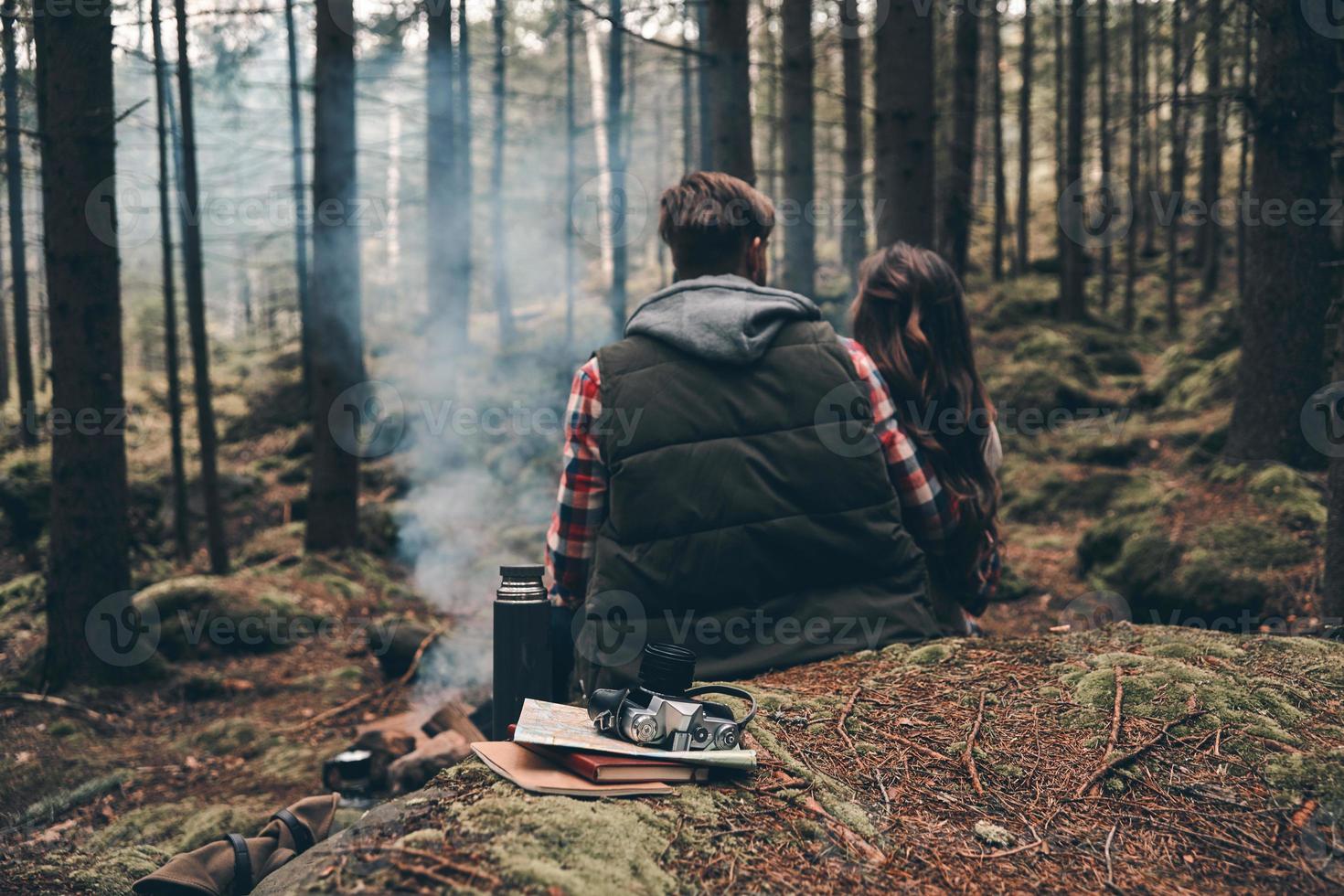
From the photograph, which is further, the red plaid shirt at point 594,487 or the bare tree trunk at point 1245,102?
the bare tree trunk at point 1245,102

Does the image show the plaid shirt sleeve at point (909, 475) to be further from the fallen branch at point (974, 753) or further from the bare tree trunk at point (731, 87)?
the bare tree trunk at point (731, 87)

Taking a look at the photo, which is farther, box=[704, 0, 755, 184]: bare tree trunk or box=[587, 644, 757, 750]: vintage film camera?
box=[704, 0, 755, 184]: bare tree trunk

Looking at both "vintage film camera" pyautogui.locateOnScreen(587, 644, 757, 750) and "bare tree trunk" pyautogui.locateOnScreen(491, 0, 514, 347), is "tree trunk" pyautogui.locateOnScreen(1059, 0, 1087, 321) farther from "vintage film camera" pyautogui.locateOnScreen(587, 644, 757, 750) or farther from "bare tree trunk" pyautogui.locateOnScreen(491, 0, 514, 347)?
"vintage film camera" pyautogui.locateOnScreen(587, 644, 757, 750)

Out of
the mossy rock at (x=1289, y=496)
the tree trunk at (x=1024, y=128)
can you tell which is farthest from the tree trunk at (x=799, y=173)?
the tree trunk at (x=1024, y=128)

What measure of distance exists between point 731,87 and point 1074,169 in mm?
11693

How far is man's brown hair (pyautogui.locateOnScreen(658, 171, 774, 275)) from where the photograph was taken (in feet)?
10.6

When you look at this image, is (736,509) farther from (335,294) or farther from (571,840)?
(335,294)

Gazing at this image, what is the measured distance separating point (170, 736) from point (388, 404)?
41.1 ft

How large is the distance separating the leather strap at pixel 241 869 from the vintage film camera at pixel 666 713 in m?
1.57

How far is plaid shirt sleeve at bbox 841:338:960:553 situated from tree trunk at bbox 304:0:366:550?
8.05 metres

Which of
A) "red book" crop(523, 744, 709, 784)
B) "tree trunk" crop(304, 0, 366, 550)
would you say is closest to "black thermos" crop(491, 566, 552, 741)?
"red book" crop(523, 744, 709, 784)

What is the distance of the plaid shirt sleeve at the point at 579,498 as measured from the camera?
3.05 m

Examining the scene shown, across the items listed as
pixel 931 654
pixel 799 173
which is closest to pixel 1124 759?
pixel 931 654

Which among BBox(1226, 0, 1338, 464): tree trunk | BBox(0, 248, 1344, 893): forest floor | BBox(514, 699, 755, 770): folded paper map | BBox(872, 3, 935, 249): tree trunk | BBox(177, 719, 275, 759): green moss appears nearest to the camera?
BBox(0, 248, 1344, 893): forest floor
